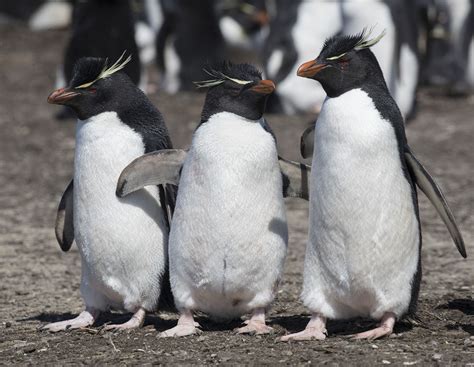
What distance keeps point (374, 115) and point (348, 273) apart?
0.63m

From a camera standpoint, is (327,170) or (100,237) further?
(100,237)

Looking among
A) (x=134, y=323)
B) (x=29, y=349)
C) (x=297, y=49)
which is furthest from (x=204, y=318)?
(x=297, y=49)

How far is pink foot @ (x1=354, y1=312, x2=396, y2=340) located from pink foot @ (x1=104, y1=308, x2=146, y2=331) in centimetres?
95

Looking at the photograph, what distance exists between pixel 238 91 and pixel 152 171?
0.49m

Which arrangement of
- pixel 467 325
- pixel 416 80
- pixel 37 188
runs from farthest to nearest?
pixel 416 80 → pixel 37 188 → pixel 467 325

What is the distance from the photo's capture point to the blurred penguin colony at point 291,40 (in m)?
11.3

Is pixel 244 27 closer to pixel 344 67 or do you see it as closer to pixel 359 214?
pixel 344 67

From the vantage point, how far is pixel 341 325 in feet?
16.8

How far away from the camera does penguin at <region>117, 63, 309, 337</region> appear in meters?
4.79

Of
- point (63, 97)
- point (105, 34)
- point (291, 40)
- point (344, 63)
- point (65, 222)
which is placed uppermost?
point (105, 34)

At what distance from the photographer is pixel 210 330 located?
5.03m

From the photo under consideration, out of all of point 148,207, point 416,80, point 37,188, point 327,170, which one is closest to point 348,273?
point 327,170

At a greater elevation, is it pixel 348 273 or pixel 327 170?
pixel 327 170

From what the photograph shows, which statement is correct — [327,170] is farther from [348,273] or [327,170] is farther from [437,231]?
[437,231]
